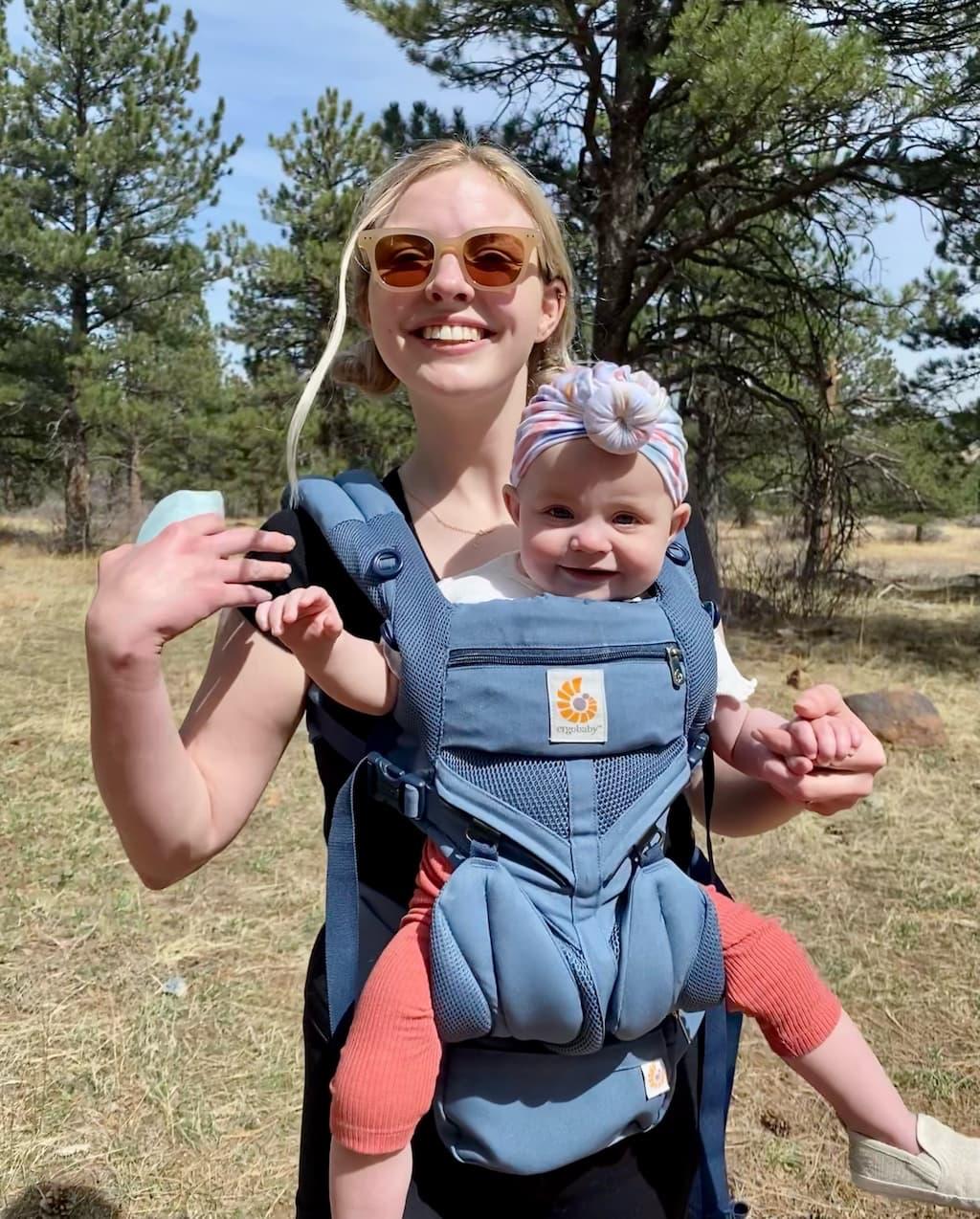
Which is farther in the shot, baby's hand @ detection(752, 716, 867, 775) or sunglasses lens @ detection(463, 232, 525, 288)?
sunglasses lens @ detection(463, 232, 525, 288)

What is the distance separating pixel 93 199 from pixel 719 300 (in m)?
11.2

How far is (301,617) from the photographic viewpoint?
Result: 108 centimetres

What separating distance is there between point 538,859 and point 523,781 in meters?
0.09

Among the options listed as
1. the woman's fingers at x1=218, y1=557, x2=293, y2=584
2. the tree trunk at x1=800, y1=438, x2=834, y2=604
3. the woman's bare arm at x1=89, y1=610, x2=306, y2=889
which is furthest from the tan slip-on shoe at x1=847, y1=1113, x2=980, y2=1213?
the tree trunk at x1=800, y1=438, x2=834, y2=604

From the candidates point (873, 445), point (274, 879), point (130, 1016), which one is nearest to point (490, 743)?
point (130, 1016)

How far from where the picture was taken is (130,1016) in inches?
127

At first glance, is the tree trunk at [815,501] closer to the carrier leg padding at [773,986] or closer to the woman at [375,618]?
the woman at [375,618]

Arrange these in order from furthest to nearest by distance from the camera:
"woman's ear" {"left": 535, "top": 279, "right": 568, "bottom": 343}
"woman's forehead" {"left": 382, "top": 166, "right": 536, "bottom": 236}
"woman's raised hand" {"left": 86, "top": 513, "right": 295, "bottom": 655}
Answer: "woman's ear" {"left": 535, "top": 279, "right": 568, "bottom": 343}
"woman's forehead" {"left": 382, "top": 166, "right": 536, "bottom": 236}
"woman's raised hand" {"left": 86, "top": 513, "right": 295, "bottom": 655}

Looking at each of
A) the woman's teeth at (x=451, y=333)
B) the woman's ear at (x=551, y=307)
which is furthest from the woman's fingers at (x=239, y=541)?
the woman's ear at (x=551, y=307)

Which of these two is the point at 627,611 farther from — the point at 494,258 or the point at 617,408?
the point at 494,258

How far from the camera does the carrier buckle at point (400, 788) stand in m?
1.10

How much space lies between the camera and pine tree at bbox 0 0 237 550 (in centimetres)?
1577

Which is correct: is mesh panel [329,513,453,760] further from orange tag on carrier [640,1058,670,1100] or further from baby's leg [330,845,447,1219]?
orange tag on carrier [640,1058,670,1100]

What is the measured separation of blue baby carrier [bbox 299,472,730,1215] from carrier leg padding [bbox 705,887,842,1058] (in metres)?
0.05
